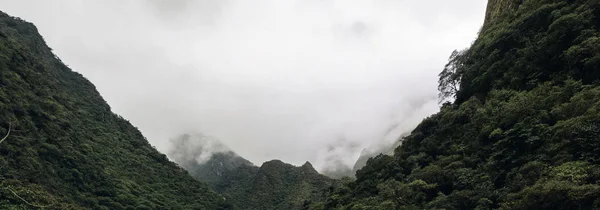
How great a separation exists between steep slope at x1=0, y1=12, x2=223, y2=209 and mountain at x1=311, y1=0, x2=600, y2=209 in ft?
90.7

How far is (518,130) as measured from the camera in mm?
17281

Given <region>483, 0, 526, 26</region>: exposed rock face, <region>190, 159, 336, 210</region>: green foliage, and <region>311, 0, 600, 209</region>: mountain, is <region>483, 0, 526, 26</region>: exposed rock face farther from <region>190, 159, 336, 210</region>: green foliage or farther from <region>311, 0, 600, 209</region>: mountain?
<region>190, 159, 336, 210</region>: green foliage

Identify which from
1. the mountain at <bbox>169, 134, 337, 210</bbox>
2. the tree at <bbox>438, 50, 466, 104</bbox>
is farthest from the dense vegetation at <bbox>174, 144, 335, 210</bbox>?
the tree at <bbox>438, 50, 466, 104</bbox>

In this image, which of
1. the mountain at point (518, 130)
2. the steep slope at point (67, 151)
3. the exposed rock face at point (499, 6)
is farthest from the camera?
the steep slope at point (67, 151)

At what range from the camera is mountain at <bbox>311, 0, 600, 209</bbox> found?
43.0ft

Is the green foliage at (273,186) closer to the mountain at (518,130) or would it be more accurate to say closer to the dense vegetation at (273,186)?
the dense vegetation at (273,186)

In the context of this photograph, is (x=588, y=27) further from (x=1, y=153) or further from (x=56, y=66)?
(x=56, y=66)

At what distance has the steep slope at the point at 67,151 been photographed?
33219 mm

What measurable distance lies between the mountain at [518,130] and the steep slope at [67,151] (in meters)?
27.6

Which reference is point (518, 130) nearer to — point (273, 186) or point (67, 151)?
point (67, 151)

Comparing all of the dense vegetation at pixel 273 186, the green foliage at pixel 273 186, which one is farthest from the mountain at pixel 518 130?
the green foliage at pixel 273 186

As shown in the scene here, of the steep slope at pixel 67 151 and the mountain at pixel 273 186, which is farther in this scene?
the mountain at pixel 273 186

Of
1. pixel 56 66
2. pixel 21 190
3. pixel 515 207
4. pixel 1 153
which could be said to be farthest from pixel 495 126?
pixel 56 66

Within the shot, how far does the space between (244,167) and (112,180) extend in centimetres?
8321
